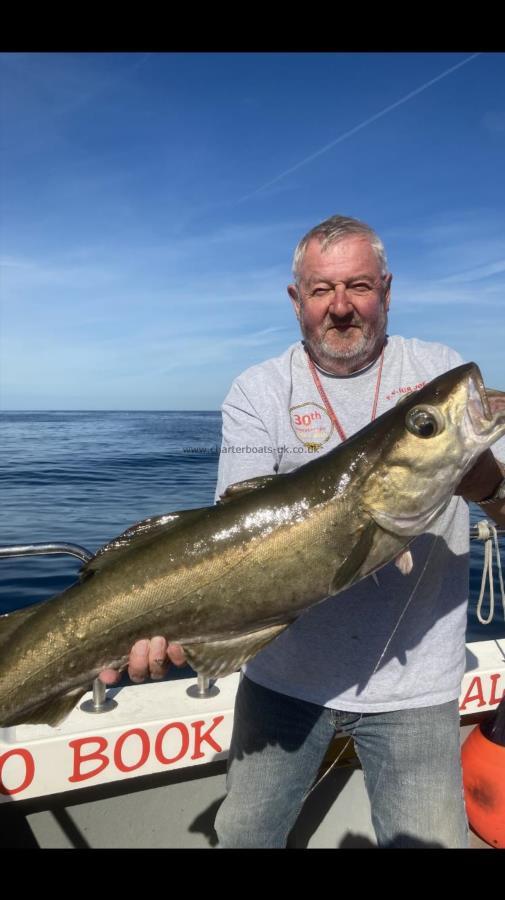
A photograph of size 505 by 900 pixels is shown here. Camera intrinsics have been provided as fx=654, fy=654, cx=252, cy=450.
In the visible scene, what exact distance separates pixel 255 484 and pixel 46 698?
4.19 ft

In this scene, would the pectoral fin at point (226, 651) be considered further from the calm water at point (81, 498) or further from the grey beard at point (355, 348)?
Answer: the calm water at point (81, 498)

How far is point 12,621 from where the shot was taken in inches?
112

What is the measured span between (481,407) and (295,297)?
4.34ft

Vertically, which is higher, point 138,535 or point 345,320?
point 345,320

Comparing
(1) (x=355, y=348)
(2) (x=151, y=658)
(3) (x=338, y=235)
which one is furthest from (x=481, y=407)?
(2) (x=151, y=658)

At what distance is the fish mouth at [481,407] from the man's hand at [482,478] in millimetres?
174

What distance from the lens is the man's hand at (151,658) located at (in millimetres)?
2699

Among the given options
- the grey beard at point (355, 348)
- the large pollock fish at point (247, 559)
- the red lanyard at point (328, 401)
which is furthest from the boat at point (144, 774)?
the grey beard at point (355, 348)

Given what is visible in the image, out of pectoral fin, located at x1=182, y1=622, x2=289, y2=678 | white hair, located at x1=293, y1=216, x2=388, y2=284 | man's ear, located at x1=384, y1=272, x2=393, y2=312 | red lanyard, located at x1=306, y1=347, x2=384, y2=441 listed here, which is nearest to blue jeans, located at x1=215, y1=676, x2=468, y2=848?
pectoral fin, located at x1=182, y1=622, x2=289, y2=678

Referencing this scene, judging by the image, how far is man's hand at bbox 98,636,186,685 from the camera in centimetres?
270

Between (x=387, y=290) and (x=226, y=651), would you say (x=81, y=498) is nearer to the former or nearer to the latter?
(x=387, y=290)

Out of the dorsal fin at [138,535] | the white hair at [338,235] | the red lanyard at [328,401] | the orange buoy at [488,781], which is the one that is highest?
the white hair at [338,235]
